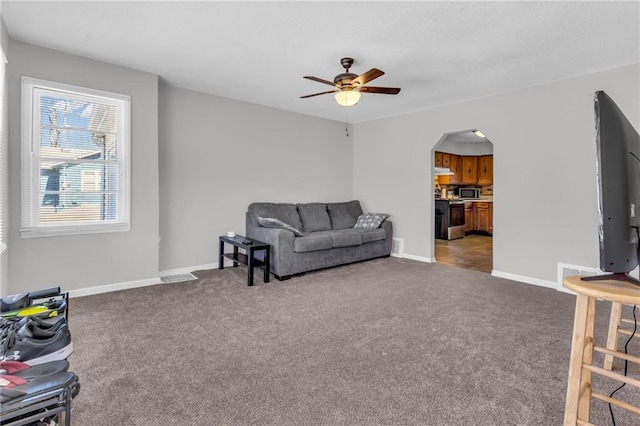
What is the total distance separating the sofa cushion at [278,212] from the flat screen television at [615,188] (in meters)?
4.12

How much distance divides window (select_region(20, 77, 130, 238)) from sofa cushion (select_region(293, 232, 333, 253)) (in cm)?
200

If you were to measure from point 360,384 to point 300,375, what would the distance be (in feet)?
1.22

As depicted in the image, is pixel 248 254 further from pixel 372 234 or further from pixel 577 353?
pixel 577 353

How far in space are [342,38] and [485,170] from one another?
7.16 meters

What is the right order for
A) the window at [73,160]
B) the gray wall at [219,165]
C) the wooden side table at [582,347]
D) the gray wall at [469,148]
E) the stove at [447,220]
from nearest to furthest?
the wooden side table at [582,347] < the window at [73,160] < the gray wall at [219,165] < the stove at [447,220] < the gray wall at [469,148]

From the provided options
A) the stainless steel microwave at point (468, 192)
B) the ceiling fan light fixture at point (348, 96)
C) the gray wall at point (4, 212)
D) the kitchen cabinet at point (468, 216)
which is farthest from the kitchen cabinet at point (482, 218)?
the gray wall at point (4, 212)

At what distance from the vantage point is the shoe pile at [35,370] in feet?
3.41

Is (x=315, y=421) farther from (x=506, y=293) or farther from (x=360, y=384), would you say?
(x=506, y=293)

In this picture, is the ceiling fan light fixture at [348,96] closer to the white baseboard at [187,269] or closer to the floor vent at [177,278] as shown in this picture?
the floor vent at [177,278]

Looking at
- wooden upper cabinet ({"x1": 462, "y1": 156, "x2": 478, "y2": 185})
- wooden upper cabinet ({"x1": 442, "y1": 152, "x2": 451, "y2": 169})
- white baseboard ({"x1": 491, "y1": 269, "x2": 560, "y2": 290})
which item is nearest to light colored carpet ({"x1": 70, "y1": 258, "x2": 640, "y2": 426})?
white baseboard ({"x1": 491, "y1": 269, "x2": 560, "y2": 290})

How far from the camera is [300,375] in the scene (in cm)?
199

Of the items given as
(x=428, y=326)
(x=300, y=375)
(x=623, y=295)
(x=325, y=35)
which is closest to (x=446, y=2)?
A: (x=325, y=35)

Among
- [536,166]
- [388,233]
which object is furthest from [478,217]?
[536,166]

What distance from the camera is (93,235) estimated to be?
138 inches
